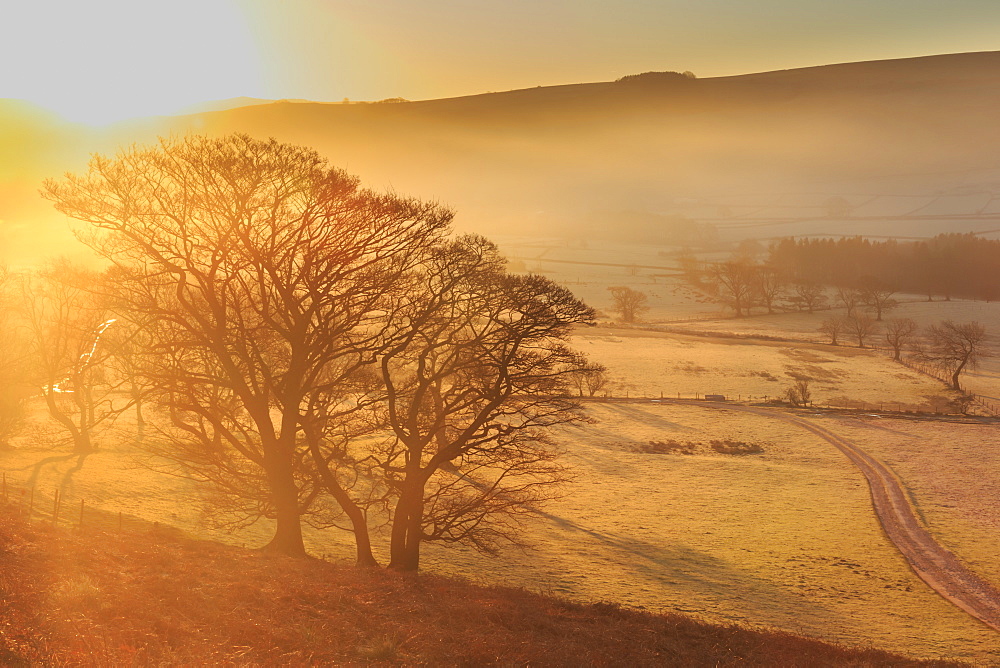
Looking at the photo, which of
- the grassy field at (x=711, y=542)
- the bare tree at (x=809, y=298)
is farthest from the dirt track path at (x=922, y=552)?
the bare tree at (x=809, y=298)

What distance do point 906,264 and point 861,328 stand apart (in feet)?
222

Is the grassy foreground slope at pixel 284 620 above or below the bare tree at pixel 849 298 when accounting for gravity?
below

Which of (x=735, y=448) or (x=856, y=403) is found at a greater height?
(x=856, y=403)

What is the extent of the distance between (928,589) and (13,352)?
157 feet

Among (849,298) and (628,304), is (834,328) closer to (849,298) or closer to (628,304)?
(628,304)

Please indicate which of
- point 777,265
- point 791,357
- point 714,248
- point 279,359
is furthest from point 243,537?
point 714,248

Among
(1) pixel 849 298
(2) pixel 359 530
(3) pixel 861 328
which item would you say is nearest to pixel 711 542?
(2) pixel 359 530

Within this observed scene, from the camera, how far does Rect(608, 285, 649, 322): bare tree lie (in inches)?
4317

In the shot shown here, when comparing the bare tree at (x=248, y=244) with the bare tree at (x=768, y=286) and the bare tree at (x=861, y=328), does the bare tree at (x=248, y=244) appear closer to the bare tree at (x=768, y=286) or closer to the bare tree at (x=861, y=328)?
the bare tree at (x=861, y=328)

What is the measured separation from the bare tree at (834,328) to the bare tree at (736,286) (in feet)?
53.9

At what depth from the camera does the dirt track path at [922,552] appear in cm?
2545

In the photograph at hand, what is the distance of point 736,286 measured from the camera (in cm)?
12456

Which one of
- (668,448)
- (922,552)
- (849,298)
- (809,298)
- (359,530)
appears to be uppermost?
(849,298)

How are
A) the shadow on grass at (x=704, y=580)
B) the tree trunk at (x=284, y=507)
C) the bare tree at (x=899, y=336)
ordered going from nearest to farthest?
the tree trunk at (x=284, y=507), the shadow on grass at (x=704, y=580), the bare tree at (x=899, y=336)
